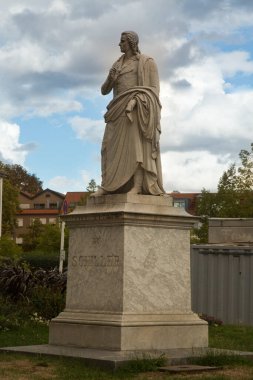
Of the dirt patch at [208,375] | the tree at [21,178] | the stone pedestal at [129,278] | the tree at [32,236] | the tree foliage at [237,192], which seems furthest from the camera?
the tree at [21,178]

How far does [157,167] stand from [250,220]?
39.2ft

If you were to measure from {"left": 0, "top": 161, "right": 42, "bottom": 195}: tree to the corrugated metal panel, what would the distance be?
69507mm

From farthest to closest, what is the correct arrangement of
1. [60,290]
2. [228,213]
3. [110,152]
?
1. [228,213]
2. [60,290]
3. [110,152]

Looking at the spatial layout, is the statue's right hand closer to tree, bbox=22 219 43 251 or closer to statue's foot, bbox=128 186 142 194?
statue's foot, bbox=128 186 142 194

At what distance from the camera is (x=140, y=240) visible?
12.9 meters

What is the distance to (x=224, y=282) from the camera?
23.0 m

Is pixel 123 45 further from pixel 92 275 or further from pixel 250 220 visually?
pixel 250 220

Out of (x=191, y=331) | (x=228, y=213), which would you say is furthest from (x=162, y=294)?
(x=228, y=213)

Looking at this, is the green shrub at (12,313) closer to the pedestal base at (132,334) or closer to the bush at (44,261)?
the pedestal base at (132,334)

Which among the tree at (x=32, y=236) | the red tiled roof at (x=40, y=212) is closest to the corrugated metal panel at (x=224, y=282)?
the tree at (x=32, y=236)

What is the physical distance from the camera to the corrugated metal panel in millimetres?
22547

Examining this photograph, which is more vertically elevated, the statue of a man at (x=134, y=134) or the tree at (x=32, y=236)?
the tree at (x=32, y=236)

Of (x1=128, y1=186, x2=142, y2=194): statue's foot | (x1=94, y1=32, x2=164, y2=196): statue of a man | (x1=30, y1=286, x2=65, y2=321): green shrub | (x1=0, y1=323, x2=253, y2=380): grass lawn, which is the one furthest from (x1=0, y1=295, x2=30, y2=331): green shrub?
(x1=128, y1=186, x2=142, y2=194): statue's foot

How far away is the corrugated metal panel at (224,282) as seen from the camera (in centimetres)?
2255
